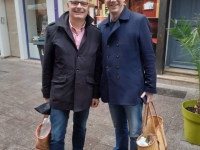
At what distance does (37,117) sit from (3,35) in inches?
220

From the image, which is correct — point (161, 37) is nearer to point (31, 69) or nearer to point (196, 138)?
point (196, 138)

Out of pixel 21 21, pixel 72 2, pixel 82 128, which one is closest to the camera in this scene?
pixel 72 2

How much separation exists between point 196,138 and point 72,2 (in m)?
2.31

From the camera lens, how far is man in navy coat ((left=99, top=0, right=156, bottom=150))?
202 cm

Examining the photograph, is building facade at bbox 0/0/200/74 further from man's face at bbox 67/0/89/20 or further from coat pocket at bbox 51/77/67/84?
coat pocket at bbox 51/77/67/84

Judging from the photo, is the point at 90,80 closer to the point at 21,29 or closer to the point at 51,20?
the point at 51,20

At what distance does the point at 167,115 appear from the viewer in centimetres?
388

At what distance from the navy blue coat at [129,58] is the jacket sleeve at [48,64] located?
481 mm

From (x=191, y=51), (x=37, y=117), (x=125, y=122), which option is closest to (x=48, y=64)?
(x=125, y=122)

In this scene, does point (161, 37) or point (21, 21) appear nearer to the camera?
point (161, 37)

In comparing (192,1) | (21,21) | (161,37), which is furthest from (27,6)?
(192,1)

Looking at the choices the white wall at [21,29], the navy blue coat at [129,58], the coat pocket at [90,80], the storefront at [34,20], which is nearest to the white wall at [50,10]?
the storefront at [34,20]

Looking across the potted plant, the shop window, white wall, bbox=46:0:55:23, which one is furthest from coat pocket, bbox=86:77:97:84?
the shop window

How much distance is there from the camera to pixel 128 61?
205 centimetres
